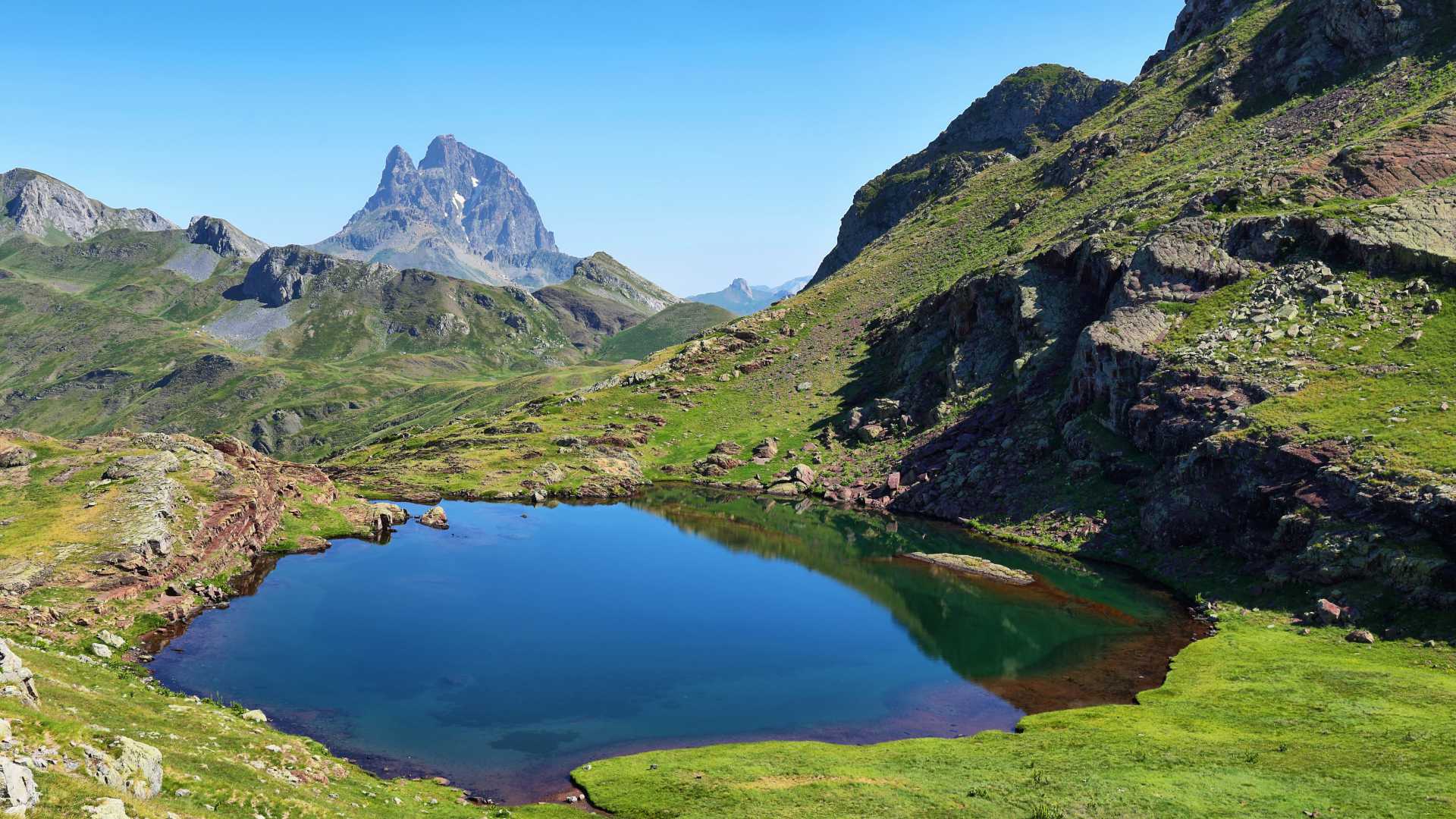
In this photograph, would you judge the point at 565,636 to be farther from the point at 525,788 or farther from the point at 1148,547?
the point at 1148,547

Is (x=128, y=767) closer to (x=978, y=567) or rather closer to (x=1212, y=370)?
(x=978, y=567)

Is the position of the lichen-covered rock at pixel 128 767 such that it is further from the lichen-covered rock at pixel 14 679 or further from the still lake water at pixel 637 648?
the still lake water at pixel 637 648

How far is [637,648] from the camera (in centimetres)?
7175

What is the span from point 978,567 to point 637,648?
154ft

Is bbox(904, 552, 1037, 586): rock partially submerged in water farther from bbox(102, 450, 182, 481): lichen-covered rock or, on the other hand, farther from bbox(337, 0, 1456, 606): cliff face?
bbox(102, 450, 182, 481): lichen-covered rock

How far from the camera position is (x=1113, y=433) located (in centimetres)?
11112

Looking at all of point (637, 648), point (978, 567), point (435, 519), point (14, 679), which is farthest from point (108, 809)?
point (435, 519)

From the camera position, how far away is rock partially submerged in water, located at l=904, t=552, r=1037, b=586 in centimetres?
9250

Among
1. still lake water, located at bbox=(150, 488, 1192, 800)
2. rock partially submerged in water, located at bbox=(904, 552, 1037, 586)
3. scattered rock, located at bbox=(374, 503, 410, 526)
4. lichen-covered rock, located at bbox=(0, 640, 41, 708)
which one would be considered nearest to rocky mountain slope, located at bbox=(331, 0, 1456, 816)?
still lake water, located at bbox=(150, 488, 1192, 800)

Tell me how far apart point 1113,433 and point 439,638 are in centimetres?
9186

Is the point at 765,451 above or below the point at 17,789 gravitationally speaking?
above

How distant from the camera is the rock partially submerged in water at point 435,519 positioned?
121812 millimetres

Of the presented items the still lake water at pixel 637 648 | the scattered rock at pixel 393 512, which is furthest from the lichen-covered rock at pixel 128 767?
the scattered rock at pixel 393 512

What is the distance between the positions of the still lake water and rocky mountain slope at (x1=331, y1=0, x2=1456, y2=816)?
18.8ft
